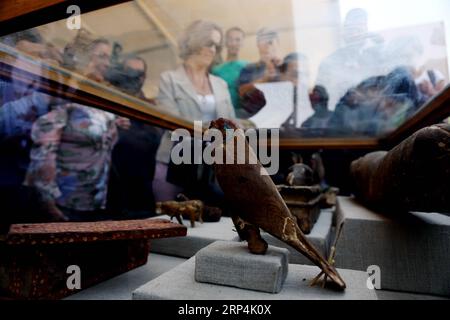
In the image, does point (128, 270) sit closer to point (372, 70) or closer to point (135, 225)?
Answer: point (135, 225)

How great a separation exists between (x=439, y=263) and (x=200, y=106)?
9.16 ft

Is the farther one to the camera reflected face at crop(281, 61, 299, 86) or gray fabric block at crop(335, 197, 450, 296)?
reflected face at crop(281, 61, 299, 86)

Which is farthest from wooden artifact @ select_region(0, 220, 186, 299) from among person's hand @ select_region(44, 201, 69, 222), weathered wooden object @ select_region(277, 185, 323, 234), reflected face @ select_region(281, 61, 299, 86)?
reflected face @ select_region(281, 61, 299, 86)

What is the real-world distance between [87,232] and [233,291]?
0.65m

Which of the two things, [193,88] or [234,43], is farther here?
[234,43]

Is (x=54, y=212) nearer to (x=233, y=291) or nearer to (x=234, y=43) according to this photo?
(x=233, y=291)

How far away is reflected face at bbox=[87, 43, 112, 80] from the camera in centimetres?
241

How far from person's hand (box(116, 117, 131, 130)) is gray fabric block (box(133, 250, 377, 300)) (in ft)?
7.15

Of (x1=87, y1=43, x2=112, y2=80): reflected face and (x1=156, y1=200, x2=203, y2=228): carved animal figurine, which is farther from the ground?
(x1=87, y1=43, x2=112, y2=80): reflected face

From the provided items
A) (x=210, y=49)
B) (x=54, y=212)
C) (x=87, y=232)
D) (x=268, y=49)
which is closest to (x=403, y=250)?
(x=87, y=232)

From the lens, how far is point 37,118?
2389 mm

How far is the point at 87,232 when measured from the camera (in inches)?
49.2

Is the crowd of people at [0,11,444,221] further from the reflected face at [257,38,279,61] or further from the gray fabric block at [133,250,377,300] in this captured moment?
the gray fabric block at [133,250,377,300]

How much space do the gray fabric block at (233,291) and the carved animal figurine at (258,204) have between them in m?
0.07
